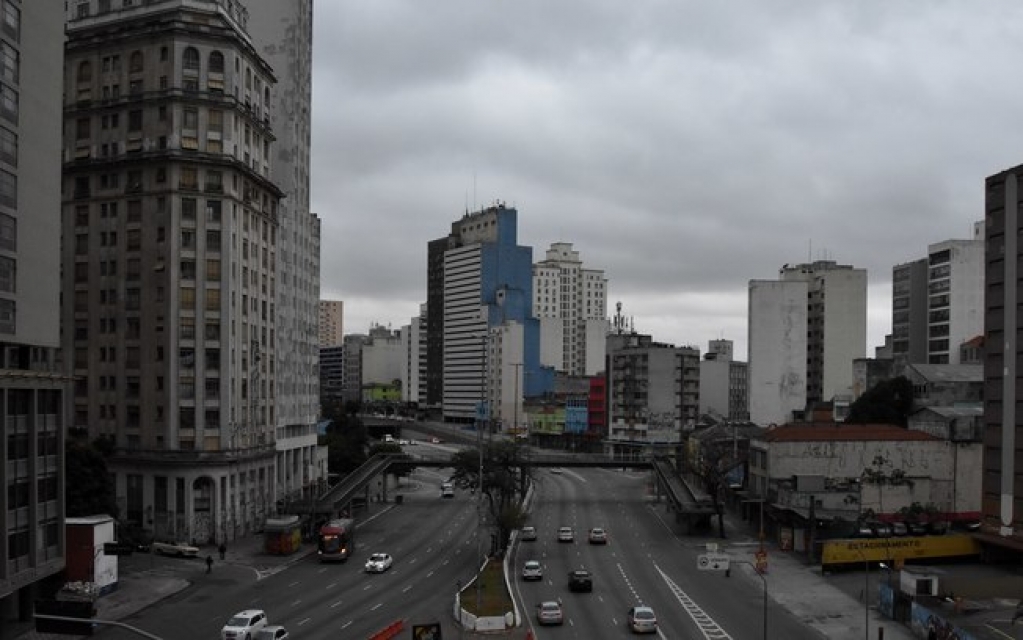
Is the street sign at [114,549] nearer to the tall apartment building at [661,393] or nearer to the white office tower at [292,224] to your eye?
the white office tower at [292,224]

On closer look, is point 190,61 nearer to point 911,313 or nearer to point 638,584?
point 638,584

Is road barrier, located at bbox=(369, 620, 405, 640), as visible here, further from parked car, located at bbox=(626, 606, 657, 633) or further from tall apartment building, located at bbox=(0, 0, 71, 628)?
tall apartment building, located at bbox=(0, 0, 71, 628)

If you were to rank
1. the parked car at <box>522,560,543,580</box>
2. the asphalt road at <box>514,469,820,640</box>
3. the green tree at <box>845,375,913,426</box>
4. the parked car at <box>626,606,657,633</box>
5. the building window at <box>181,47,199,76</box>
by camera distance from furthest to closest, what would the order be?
the green tree at <box>845,375,913,426</box> → the building window at <box>181,47,199,76</box> → the parked car at <box>522,560,543,580</box> → the asphalt road at <box>514,469,820,640</box> → the parked car at <box>626,606,657,633</box>

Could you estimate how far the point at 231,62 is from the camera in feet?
289

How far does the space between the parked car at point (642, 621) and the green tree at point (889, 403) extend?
79.6 meters

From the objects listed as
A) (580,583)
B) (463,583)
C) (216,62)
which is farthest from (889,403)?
(216,62)

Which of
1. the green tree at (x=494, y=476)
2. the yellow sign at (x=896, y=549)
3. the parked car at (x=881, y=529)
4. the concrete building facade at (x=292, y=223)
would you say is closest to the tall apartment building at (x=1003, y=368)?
the yellow sign at (x=896, y=549)

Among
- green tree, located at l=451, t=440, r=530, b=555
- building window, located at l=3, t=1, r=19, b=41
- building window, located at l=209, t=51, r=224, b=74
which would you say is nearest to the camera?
building window, located at l=3, t=1, r=19, b=41

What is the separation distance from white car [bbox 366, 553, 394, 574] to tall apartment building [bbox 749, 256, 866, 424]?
115 m

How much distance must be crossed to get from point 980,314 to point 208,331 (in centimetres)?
11120

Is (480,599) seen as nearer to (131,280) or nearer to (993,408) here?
(993,408)

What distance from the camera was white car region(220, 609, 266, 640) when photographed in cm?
4803

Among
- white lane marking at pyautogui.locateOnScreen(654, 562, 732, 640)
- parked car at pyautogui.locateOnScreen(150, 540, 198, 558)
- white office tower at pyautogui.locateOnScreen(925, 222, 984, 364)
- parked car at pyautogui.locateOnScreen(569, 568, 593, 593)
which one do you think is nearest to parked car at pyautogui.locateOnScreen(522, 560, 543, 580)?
parked car at pyautogui.locateOnScreen(569, 568, 593, 593)

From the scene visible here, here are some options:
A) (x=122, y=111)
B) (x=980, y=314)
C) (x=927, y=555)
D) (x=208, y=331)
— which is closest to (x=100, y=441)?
(x=208, y=331)
